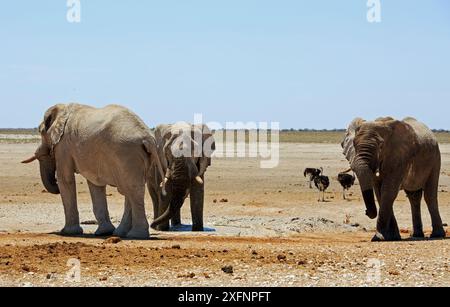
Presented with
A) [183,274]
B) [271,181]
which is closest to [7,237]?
[183,274]

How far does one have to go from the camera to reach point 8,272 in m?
12.0

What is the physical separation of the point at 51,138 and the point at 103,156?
1618 mm

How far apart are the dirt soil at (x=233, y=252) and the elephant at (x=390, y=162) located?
0.74 meters

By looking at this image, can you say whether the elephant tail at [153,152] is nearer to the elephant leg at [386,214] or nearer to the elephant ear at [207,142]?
the elephant ear at [207,142]

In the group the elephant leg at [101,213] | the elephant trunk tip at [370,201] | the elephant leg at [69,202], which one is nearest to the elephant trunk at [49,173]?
the elephant leg at [69,202]

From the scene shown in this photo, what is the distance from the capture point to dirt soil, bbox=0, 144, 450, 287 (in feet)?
37.9

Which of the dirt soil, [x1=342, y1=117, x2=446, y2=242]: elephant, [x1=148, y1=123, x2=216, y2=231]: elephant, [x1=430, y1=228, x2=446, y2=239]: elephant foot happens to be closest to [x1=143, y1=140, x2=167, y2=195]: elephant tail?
[x1=148, y1=123, x2=216, y2=231]: elephant

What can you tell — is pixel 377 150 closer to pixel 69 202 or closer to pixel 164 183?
pixel 164 183

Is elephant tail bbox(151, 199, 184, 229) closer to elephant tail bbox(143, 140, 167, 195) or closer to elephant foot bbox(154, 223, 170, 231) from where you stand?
elephant foot bbox(154, 223, 170, 231)

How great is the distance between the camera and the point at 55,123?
698 inches

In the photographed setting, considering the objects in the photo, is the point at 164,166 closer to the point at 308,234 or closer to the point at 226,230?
the point at 226,230

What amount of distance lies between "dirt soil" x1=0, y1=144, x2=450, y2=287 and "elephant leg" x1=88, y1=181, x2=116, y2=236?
31cm
